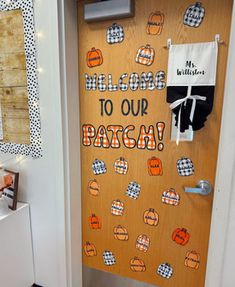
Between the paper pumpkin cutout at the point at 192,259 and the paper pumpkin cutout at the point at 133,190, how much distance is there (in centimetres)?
45

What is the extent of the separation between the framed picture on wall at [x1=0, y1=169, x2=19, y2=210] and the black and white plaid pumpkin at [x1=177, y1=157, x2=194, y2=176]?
3.27 feet

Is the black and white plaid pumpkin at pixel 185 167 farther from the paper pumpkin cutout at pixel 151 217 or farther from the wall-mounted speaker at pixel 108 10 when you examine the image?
the wall-mounted speaker at pixel 108 10

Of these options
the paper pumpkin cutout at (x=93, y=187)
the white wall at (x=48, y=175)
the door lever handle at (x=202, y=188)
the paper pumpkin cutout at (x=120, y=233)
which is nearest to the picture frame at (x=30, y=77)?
the white wall at (x=48, y=175)

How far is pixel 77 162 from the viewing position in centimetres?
138

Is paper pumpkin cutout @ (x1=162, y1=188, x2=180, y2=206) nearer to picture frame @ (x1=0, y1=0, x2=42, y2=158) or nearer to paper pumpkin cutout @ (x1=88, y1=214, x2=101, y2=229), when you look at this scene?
paper pumpkin cutout @ (x1=88, y1=214, x2=101, y2=229)

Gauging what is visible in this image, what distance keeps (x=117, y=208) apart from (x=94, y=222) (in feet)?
0.72

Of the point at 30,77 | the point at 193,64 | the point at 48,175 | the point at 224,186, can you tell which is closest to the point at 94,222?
the point at 48,175

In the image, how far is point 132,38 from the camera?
1182 millimetres

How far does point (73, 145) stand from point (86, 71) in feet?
1.54

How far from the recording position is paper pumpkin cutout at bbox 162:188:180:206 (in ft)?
4.00

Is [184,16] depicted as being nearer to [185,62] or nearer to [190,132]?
[185,62]

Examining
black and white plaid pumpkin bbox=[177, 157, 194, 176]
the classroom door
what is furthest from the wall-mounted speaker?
black and white plaid pumpkin bbox=[177, 157, 194, 176]

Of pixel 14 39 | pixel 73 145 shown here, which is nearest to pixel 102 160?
pixel 73 145

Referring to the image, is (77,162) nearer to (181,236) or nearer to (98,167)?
(98,167)
